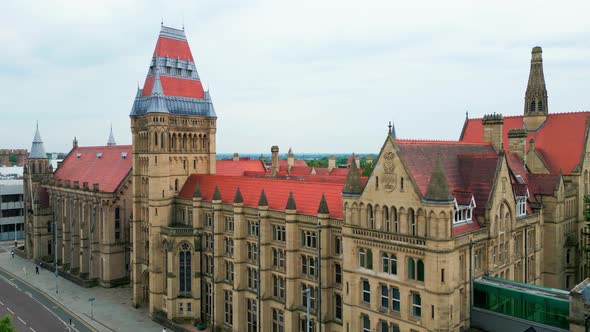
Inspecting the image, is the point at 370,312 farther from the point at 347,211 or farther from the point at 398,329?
the point at 347,211

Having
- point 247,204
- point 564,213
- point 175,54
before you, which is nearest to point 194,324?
point 247,204

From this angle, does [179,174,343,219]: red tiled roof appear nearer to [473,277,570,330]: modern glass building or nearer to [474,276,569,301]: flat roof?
[474,276,569,301]: flat roof

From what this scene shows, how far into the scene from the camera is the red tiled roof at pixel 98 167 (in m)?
83.2

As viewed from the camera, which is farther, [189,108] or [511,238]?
[189,108]

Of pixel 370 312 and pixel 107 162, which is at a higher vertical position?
pixel 107 162

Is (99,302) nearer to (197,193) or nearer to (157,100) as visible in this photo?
(197,193)

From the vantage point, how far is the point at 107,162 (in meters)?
90.5

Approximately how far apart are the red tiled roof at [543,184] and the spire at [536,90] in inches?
626

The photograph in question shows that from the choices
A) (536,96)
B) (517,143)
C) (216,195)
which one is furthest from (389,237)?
(536,96)

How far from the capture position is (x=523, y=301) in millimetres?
36656

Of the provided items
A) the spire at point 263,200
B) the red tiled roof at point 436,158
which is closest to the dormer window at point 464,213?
the red tiled roof at point 436,158

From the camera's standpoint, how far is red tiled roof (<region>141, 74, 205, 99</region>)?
66.1 meters

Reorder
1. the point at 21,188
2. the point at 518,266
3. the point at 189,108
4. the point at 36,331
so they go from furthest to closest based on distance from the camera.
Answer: the point at 21,188 → the point at 189,108 → the point at 36,331 → the point at 518,266

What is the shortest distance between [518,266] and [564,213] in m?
13.2
